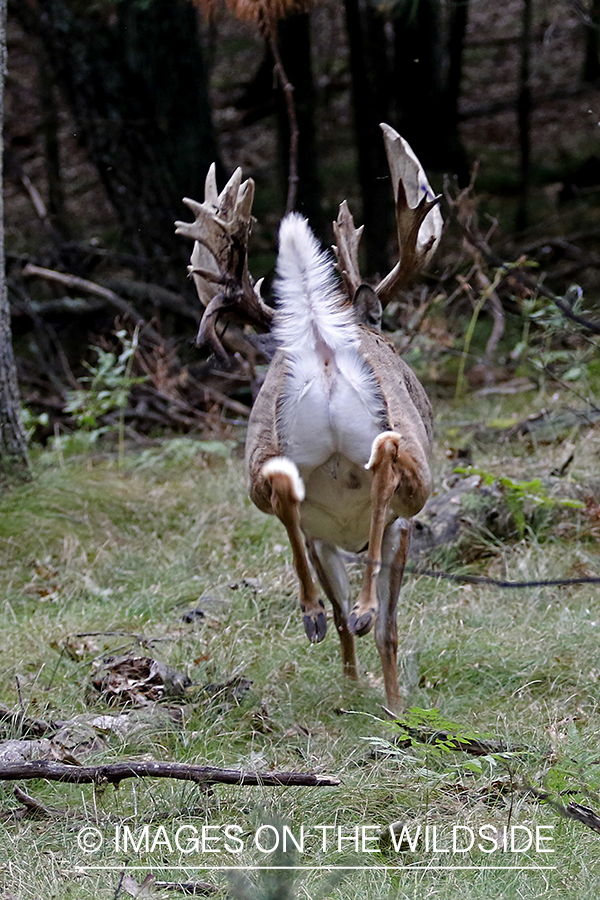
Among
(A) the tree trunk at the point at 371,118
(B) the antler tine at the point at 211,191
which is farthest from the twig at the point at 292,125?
(A) the tree trunk at the point at 371,118

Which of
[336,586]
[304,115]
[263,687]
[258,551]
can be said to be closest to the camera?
[263,687]

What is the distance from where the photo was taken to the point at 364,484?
13.1 ft

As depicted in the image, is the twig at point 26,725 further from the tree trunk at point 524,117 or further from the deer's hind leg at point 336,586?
the tree trunk at point 524,117

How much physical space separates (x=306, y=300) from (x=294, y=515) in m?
0.82

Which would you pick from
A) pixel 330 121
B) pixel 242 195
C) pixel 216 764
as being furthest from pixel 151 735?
pixel 330 121

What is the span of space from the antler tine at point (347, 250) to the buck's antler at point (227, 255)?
1.22 ft

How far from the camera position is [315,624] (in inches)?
150

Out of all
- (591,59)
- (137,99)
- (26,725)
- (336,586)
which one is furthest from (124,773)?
(591,59)

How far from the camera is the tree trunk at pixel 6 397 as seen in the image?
258 inches

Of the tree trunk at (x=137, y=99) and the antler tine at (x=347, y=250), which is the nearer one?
the antler tine at (x=347, y=250)

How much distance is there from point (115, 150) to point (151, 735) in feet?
27.3

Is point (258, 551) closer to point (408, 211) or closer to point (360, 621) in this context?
point (408, 211)

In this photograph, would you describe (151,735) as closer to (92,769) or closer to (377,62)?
(92,769)

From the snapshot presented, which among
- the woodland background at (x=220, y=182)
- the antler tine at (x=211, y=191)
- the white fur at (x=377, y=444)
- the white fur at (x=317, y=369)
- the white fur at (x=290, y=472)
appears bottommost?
the woodland background at (x=220, y=182)
